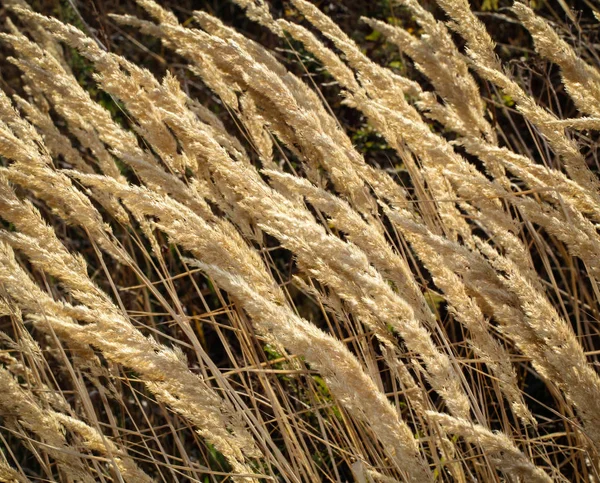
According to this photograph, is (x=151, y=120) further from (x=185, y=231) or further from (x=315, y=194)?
(x=315, y=194)

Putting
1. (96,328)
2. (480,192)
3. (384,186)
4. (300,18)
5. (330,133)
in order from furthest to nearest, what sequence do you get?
(300,18) < (330,133) < (384,186) < (480,192) < (96,328)

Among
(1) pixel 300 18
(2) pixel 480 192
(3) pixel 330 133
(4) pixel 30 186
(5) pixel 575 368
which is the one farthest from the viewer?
(1) pixel 300 18

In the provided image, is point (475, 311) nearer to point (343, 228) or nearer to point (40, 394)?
point (343, 228)

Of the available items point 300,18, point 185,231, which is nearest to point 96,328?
point 185,231

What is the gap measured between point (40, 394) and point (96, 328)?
20.6 inches

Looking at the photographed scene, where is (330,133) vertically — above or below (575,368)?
above

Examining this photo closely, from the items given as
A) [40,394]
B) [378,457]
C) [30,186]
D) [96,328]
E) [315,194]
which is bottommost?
[378,457]

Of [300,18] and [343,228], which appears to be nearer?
[343,228]

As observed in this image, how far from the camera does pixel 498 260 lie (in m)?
1.47

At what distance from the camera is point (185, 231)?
1532mm

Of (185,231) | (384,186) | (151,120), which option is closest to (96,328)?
(185,231)

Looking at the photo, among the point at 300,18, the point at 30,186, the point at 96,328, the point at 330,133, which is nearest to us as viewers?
the point at 96,328

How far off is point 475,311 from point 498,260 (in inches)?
4.7

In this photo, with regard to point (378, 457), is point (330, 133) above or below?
above
